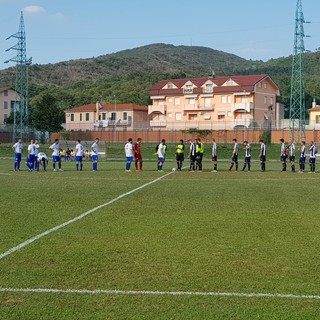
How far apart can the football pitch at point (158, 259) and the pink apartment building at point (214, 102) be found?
221 feet

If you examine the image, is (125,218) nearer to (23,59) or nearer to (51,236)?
(51,236)

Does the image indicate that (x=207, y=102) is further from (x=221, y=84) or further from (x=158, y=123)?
A: (x=158, y=123)

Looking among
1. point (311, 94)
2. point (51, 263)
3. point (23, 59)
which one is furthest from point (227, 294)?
point (311, 94)

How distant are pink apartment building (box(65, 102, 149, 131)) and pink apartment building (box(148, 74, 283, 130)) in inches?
120

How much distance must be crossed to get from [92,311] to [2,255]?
2.97 m

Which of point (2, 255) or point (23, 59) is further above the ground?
point (23, 59)

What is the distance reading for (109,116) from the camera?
100438 mm

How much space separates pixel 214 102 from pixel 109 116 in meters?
20.0

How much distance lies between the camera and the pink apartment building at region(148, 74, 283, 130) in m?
Answer: 86.4

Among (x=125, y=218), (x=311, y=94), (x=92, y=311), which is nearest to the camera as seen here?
(x=92, y=311)

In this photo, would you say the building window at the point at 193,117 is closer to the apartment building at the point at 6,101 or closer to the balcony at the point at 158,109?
the balcony at the point at 158,109

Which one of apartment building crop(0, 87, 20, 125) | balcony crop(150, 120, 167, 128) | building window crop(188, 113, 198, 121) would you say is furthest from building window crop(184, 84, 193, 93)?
apartment building crop(0, 87, 20, 125)

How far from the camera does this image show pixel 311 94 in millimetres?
110625

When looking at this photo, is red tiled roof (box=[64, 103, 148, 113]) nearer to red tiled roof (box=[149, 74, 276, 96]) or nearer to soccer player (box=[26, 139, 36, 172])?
red tiled roof (box=[149, 74, 276, 96])
